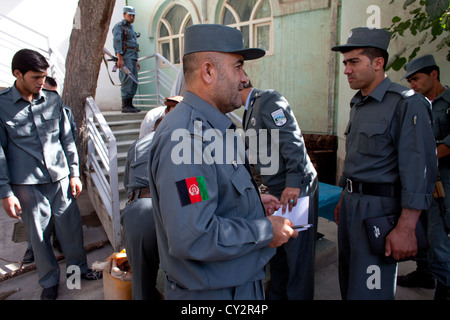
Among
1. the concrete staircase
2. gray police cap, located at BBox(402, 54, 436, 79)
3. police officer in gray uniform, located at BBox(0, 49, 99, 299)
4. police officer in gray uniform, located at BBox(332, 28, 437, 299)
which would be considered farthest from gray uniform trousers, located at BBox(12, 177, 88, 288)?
gray police cap, located at BBox(402, 54, 436, 79)

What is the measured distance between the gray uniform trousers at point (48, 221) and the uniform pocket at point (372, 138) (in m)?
2.71

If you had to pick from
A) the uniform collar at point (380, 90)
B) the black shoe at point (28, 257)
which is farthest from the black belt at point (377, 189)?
the black shoe at point (28, 257)

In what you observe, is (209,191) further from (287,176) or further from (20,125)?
(20,125)

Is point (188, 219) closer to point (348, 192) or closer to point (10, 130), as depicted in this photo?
point (348, 192)

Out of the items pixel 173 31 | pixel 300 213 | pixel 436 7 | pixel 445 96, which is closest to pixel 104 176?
pixel 300 213

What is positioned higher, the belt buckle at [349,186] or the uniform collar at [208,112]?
the uniform collar at [208,112]

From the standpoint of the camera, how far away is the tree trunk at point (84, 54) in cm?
396

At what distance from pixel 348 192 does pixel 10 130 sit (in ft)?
9.47

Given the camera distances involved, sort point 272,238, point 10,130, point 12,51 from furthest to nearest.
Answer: point 12,51, point 10,130, point 272,238

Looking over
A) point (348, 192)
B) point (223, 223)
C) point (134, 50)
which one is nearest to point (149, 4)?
point (134, 50)

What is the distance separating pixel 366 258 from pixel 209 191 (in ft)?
4.62

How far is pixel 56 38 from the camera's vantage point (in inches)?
295

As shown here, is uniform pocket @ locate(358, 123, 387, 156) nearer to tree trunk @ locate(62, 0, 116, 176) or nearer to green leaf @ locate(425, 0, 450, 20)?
green leaf @ locate(425, 0, 450, 20)

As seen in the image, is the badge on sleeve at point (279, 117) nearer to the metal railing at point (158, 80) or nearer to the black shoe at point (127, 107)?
the metal railing at point (158, 80)
